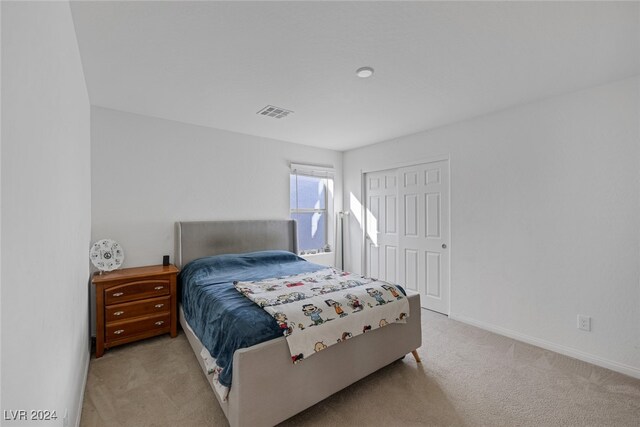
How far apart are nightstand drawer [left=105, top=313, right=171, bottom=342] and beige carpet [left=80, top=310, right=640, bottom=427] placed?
0.16 m

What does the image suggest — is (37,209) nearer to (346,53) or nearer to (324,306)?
(324,306)

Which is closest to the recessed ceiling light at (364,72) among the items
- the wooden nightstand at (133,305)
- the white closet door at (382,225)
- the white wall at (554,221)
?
the white wall at (554,221)

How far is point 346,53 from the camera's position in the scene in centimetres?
196

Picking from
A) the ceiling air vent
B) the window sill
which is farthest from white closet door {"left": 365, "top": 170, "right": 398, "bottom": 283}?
the ceiling air vent

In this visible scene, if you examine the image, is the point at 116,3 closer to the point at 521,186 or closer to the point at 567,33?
the point at 567,33

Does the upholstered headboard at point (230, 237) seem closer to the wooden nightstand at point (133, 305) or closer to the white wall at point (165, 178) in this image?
the white wall at point (165, 178)

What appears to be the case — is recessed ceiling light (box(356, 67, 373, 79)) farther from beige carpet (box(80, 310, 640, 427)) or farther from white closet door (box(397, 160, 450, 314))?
beige carpet (box(80, 310, 640, 427))

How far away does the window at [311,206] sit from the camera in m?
4.49

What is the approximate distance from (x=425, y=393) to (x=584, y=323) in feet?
5.54

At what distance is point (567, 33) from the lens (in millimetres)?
1766

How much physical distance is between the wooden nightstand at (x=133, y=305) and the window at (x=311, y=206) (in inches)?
81.1

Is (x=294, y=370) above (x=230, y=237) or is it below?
below

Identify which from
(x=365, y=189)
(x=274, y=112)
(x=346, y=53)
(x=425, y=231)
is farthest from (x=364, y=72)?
(x=365, y=189)

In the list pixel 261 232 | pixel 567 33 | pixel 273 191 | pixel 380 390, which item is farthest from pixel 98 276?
pixel 567 33
